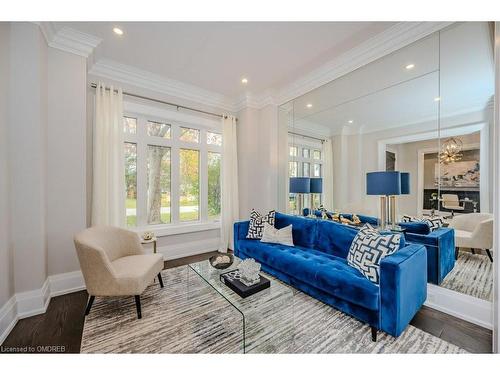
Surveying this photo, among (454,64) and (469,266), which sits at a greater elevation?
(454,64)

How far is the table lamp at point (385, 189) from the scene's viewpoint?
206cm

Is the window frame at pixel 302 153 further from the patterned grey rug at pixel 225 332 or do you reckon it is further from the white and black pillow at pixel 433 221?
the patterned grey rug at pixel 225 332

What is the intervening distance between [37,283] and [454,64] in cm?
459

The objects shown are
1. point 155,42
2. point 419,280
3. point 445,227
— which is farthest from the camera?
point 155,42

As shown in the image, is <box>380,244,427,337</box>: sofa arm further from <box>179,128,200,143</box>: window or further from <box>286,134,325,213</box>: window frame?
<box>179,128,200,143</box>: window

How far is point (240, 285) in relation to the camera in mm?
1751

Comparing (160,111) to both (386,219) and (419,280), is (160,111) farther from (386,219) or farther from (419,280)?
(419,280)

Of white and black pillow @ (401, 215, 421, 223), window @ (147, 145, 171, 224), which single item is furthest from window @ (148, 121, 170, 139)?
white and black pillow @ (401, 215, 421, 223)

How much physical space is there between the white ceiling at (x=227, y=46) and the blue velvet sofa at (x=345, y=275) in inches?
87.3

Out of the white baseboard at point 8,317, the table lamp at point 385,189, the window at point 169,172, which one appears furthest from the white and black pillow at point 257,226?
the white baseboard at point 8,317

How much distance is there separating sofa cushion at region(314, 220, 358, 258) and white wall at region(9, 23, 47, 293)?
3118mm

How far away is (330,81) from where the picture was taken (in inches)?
116

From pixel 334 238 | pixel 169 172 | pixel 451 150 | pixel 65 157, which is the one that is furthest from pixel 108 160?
pixel 451 150
